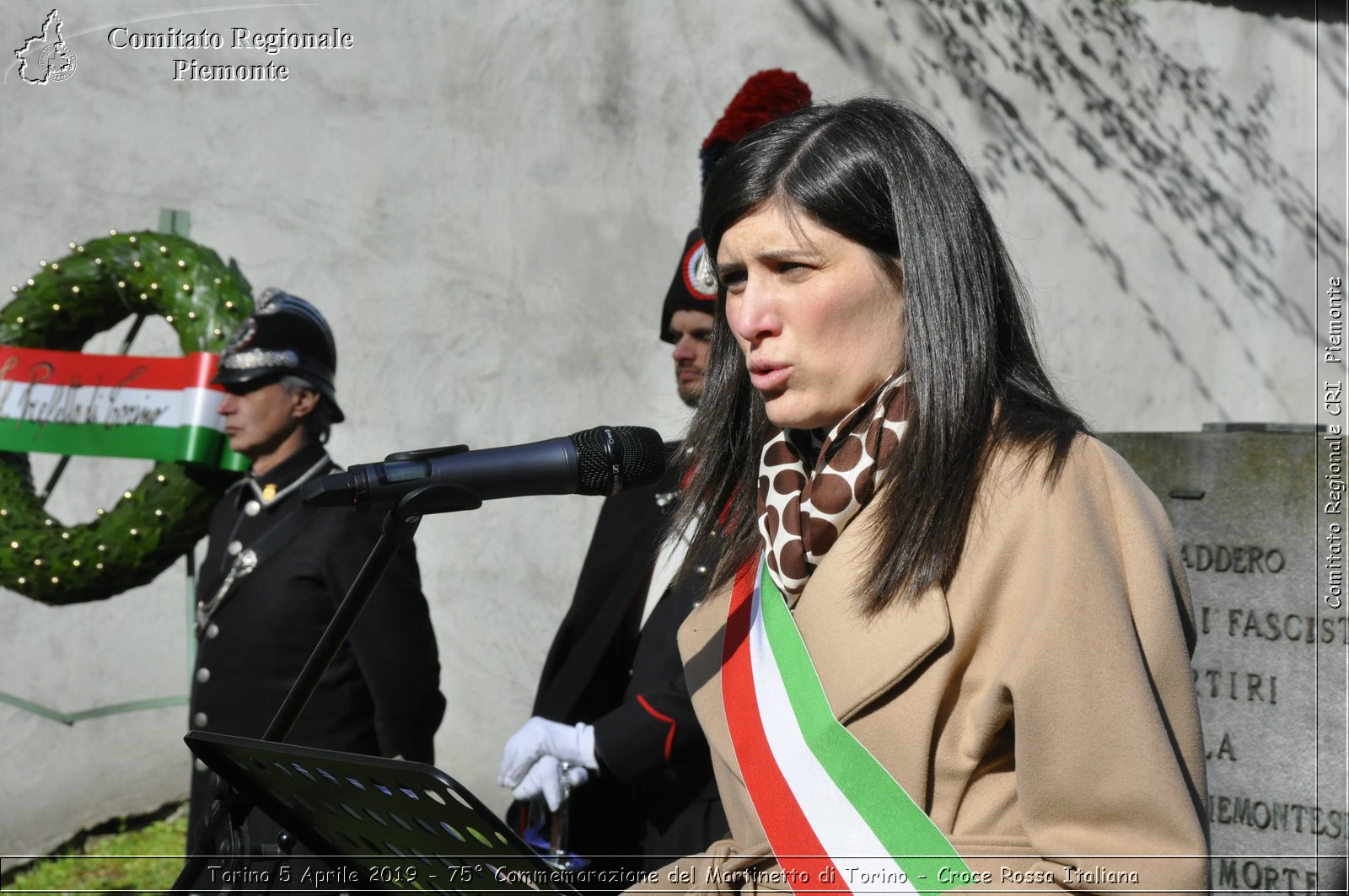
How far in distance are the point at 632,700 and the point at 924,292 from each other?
69.0 inches

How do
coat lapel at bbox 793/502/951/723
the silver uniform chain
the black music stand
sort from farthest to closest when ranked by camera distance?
the silver uniform chain, coat lapel at bbox 793/502/951/723, the black music stand

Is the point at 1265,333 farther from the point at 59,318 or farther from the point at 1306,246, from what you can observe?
the point at 59,318

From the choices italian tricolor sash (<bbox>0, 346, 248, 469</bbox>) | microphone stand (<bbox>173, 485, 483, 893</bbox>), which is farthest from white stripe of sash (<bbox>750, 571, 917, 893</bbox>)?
italian tricolor sash (<bbox>0, 346, 248, 469</bbox>)

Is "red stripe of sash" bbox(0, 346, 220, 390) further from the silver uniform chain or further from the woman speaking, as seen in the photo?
the woman speaking

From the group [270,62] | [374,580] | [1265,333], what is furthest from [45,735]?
[1265,333]

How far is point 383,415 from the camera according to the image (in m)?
5.64

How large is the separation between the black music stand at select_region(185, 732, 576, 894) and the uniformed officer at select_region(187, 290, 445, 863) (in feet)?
5.88

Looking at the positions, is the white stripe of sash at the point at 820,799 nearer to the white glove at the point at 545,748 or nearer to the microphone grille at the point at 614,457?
the microphone grille at the point at 614,457

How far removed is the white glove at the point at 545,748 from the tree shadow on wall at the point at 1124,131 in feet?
14.7

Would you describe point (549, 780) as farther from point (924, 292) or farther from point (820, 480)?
point (924, 292)

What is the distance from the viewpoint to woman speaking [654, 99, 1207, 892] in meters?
1.45

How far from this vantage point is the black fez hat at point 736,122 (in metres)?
3.48

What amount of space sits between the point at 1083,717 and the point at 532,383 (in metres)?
4.65

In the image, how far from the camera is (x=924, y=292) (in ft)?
5.44
